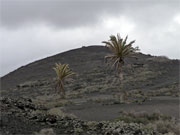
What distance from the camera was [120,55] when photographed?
39.1 meters

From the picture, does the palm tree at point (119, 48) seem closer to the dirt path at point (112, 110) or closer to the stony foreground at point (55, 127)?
Result: the dirt path at point (112, 110)

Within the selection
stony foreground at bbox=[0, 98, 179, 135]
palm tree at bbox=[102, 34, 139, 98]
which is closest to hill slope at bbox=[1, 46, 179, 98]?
palm tree at bbox=[102, 34, 139, 98]

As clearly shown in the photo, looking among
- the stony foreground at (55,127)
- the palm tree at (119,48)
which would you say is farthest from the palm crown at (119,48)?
the stony foreground at (55,127)

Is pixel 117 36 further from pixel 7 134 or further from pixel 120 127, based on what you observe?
pixel 7 134

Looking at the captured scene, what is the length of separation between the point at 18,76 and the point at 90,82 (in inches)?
1497

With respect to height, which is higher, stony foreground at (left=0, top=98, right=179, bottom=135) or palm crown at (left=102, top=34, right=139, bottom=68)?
palm crown at (left=102, top=34, right=139, bottom=68)

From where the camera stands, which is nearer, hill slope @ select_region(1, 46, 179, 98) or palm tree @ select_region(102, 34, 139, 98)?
palm tree @ select_region(102, 34, 139, 98)

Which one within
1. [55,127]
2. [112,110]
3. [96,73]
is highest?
[96,73]

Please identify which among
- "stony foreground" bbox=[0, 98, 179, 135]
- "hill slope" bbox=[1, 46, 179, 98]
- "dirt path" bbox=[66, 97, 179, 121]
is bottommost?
"dirt path" bbox=[66, 97, 179, 121]

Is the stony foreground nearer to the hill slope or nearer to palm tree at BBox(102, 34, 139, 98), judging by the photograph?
palm tree at BBox(102, 34, 139, 98)

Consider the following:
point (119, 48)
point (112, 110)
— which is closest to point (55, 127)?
point (112, 110)

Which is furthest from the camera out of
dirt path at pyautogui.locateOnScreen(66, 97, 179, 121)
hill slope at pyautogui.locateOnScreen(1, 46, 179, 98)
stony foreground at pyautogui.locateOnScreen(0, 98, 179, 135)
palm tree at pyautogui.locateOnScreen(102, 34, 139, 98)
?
hill slope at pyautogui.locateOnScreen(1, 46, 179, 98)

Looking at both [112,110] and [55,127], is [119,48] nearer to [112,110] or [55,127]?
[112,110]

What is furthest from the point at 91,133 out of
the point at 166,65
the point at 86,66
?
the point at 86,66
